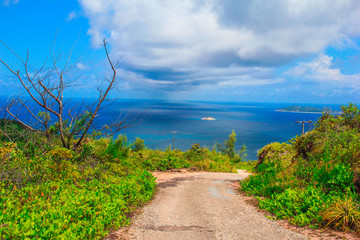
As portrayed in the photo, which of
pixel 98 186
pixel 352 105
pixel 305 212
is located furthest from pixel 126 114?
pixel 352 105

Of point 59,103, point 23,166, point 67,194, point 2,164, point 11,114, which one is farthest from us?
point 59,103

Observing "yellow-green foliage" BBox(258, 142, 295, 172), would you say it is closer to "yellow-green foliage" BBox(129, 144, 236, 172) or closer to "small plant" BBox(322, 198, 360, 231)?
"yellow-green foliage" BBox(129, 144, 236, 172)

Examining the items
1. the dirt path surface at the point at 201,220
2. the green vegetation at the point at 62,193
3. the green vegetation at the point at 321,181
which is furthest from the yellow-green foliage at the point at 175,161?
the green vegetation at the point at 321,181

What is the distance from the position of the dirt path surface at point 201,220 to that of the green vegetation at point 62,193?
0.51 metres

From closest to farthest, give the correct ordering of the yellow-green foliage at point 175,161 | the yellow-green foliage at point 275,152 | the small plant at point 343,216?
the small plant at point 343,216
the yellow-green foliage at point 275,152
the yellow-green foliage at point 175,161

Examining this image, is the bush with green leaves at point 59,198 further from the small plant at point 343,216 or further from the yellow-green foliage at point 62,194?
the small plant at point 343,216

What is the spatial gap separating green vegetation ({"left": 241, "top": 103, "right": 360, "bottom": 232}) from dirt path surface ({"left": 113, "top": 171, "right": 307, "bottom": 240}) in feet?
2.17

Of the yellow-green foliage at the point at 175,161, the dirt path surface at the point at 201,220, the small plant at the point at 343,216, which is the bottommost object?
the yellow-green foliage at the point at 175,161

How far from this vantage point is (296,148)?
9.35m

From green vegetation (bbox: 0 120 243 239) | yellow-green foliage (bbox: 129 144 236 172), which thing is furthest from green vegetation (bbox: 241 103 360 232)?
yellow-green foliage (bbox: 129 144 236 172)

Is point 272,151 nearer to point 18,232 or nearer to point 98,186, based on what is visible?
point 98,186

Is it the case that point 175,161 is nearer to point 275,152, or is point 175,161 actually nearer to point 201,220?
point 275,152

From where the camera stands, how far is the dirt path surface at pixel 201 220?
4426mm

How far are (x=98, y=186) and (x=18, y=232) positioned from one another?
3.58 meters
